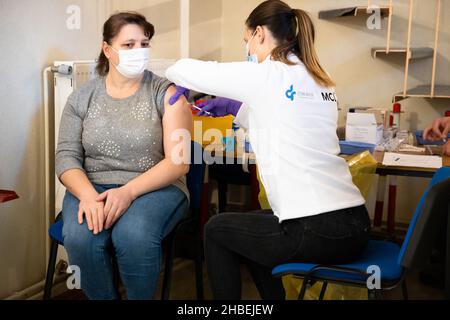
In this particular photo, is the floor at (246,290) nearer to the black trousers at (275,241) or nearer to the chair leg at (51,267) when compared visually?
the chair leg at (51,267)

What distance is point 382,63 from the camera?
11.4 feet

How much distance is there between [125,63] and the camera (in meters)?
1.97

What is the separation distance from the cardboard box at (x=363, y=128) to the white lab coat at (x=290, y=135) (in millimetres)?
915

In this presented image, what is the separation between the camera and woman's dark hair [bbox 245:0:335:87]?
176 centimetres

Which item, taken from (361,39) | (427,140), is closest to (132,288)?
(427,140)

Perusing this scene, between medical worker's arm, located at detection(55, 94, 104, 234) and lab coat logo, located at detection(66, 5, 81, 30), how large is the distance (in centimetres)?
56

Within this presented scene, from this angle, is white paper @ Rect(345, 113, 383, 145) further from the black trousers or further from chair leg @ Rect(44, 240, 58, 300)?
chair leg @ Rect(44, 240, 58, 300)

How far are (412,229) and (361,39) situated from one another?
226cm

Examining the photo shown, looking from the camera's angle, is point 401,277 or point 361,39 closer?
point 401,277

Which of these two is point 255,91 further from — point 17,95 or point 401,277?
point 17,95

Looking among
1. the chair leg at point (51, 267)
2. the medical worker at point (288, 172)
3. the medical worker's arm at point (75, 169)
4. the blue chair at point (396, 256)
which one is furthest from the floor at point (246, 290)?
the medical worker's arm at point (75, 169)

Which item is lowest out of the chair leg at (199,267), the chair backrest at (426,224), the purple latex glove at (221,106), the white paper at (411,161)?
the chair leg at (199,267)

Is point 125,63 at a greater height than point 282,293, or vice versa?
point 125,63

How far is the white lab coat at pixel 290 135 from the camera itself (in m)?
1.63
